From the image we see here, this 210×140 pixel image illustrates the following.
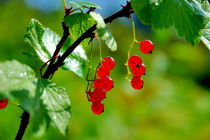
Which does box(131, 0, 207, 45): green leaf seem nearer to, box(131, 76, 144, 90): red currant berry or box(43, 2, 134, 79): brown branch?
box(43, 2, 134, 79): brown branch

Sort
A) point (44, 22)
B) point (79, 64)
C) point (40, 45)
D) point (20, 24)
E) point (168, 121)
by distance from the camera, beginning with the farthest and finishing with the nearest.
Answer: point (44, 22)
point (20, 24)
point (168, 121)
point (79, 64)
point (40, 45)

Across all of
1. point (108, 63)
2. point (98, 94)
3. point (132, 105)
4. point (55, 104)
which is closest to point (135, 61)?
point (108, 63)

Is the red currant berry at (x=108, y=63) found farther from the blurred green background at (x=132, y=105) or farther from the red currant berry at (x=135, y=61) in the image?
the blurred green background at (x=132, y=105)

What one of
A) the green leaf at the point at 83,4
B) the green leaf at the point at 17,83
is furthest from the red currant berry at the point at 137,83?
the green leaf at the point at 17,83

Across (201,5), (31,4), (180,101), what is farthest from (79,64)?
(31,4)

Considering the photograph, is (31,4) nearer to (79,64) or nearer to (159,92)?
(159,92)

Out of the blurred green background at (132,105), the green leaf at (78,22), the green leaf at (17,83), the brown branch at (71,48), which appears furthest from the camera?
the blurred green background at (132,105)
